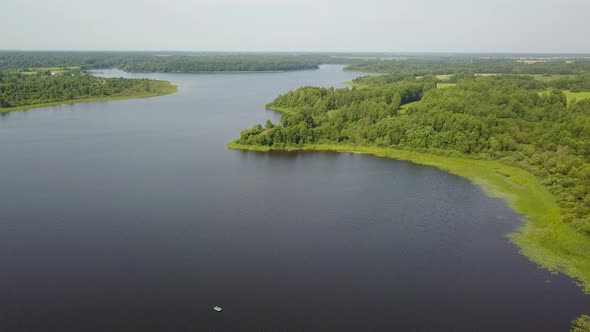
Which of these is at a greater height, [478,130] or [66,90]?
[66,90]

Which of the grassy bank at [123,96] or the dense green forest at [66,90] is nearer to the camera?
the grassy bank at [123,96]

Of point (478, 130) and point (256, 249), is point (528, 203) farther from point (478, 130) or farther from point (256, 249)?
point (256, 249)

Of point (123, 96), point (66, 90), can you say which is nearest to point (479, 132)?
point (123, 96)

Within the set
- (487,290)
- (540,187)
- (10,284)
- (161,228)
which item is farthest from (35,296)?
(540,187)

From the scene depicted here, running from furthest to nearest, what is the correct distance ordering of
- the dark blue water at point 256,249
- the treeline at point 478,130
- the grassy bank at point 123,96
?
the grassy bank at point 123,96, the treeline at point 478,130, the dark blue water at point 256,249

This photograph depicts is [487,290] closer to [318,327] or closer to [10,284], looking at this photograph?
[318,327]

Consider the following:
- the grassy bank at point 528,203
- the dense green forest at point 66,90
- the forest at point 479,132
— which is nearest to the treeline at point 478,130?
the forest at point 479,132

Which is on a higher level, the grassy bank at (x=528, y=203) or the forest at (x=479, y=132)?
the forest at (x=479, y=132)

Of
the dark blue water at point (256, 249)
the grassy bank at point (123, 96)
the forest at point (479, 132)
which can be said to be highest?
the grassy bank at point (123, 96)

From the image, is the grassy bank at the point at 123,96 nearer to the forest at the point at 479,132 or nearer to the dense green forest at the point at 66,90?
the dense green forest at the point at 66,90
